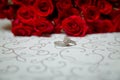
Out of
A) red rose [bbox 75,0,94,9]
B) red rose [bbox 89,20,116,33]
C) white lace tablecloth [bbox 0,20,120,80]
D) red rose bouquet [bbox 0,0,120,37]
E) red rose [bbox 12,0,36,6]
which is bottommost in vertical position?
white lace tablecloth [bbox 0,20,120,80]

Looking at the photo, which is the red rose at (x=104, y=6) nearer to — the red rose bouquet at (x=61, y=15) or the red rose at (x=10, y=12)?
the red rose bouquet at (x=61, y=15)

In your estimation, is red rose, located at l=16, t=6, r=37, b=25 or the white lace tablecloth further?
red rose, located at l=16, t=6, r=37, b=25

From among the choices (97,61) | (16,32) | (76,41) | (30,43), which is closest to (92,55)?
(97,61)

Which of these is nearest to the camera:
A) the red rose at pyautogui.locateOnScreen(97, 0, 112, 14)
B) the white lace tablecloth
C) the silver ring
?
the white lace tablecloth

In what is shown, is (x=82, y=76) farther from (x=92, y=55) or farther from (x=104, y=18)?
(x=104, y=18)

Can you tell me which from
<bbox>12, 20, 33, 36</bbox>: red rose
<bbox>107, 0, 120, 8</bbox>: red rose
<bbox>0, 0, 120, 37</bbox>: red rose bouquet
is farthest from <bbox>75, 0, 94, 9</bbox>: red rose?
<bbox>12, 20, 33, 36</bbox>: red rose

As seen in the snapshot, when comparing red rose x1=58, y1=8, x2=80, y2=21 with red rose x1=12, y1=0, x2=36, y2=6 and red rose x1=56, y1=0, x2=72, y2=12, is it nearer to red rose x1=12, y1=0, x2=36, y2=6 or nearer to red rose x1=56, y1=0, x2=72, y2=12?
red rose x1=56, y1=0, x2=72, y2=12
